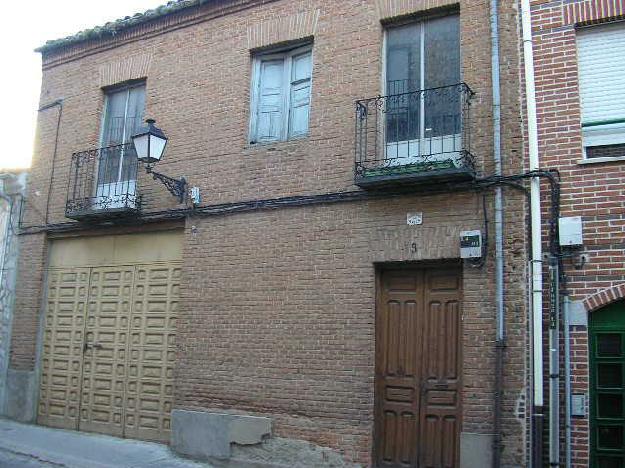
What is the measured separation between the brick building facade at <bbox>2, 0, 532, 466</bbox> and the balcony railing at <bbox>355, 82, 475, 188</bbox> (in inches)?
1.6

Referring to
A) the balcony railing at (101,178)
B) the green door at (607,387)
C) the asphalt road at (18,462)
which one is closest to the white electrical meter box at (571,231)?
the green door at (607,387)

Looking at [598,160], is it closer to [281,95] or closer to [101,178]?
[281,95]

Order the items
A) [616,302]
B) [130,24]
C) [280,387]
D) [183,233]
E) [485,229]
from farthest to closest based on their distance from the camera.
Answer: [130,24] < [183,233] < [280,387] < [485,229] < [616,302]

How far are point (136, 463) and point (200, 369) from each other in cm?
142

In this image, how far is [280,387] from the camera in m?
8.03

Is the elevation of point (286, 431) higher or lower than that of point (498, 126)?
lower

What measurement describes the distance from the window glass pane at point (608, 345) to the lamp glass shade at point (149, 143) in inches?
237

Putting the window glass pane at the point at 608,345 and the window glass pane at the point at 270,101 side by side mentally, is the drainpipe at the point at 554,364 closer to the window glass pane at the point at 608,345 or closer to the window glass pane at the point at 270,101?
the window glass pane at the point at 608,345

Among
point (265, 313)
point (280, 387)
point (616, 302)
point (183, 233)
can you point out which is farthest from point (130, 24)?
point (616, 302)

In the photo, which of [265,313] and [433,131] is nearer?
[433,131]

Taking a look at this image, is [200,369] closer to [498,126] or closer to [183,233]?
[183,233]

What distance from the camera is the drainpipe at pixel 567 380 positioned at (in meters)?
6.27

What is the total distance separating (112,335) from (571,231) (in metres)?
6.88

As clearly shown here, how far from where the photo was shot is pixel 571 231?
655 cm
